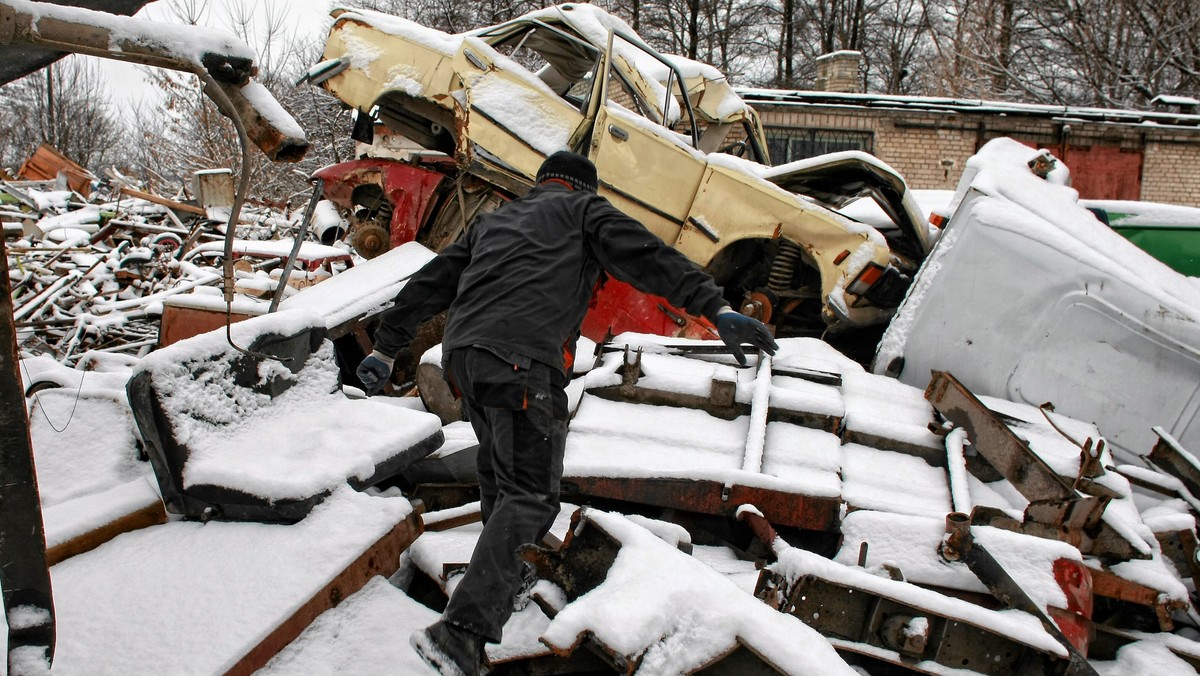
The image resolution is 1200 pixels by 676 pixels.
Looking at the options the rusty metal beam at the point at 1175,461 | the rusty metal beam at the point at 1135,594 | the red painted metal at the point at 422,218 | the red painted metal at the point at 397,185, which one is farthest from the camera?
the red painted metal at the point at 397,185

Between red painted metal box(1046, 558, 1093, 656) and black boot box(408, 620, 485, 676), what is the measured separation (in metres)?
1.70

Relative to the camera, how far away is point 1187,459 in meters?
3.13

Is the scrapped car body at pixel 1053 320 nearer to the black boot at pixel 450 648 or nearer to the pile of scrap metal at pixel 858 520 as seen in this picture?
the pile of scrap metal at pixel 858 520

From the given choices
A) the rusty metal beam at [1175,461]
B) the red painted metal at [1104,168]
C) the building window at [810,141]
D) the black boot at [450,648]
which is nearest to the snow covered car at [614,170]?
the rusty metal beam at [1175,461]

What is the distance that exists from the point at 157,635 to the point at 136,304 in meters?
5.75

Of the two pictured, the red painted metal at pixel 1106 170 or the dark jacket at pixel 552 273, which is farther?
the red painted metal at pixel 1106 170

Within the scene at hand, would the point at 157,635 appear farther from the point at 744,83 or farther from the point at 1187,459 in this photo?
the point at 744,83

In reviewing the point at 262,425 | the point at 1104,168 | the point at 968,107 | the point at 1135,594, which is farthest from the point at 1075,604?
the point at 1104,168

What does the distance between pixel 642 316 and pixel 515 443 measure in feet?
8.35

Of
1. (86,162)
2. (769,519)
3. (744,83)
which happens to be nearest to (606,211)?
(769,519)

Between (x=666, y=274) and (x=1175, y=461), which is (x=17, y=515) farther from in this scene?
(x=1175, y=461)

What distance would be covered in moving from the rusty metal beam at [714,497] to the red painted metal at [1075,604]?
0.69 metres

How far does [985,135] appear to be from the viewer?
1262cm

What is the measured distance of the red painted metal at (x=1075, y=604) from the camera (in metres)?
2.29
